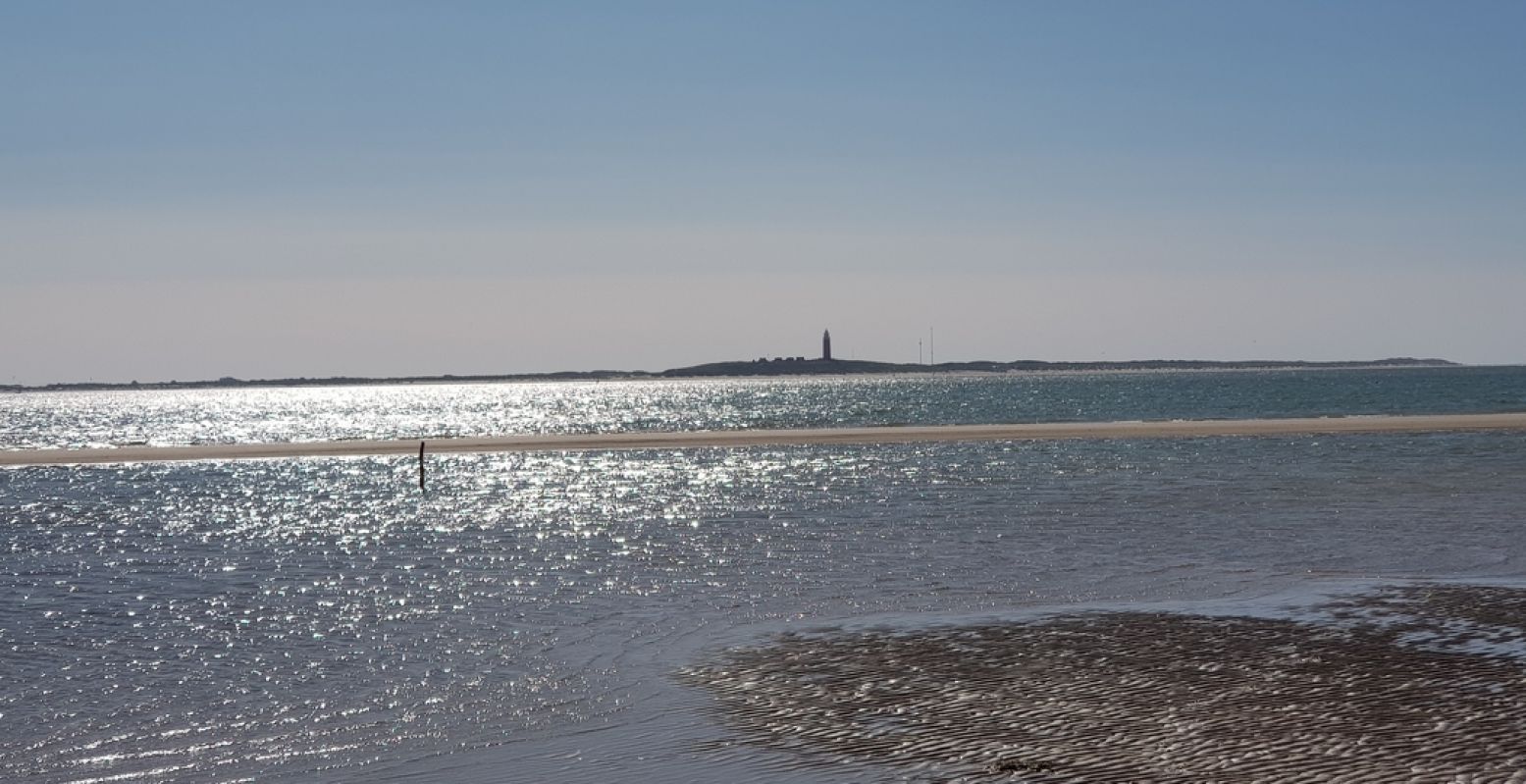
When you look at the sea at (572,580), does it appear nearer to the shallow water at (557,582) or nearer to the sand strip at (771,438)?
the shallow water at (557,582)

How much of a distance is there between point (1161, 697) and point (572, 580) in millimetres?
13025

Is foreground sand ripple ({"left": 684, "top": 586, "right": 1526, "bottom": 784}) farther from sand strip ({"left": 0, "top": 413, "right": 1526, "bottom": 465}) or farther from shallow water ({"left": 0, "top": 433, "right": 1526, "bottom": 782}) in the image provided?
sand strip ({"left": 0, "top": 413, "right": 1526, "bottom": 465})

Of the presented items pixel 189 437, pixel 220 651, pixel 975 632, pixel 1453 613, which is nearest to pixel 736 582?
pixel 975 632

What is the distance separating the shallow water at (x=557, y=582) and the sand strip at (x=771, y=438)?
22.4m

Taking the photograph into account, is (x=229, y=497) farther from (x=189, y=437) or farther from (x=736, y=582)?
(x=189, y=437)

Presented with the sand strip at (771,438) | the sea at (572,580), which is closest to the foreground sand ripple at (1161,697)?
the sea at (572,580)

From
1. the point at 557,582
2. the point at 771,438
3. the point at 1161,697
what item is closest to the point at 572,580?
the point at 557,582

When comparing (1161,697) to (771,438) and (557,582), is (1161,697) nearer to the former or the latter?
(557,582)

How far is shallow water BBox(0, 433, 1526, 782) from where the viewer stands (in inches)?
498

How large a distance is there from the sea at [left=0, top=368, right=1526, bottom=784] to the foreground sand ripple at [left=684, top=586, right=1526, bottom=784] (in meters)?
0.76

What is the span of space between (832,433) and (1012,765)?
69.9 m

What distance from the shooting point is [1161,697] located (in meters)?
13.1

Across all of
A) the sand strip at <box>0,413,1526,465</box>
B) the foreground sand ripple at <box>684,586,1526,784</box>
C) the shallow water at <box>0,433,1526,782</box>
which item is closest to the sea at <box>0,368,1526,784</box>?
the shallow water at <box>0,433,1526,782</box>

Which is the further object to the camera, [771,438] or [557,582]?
[771,438]
